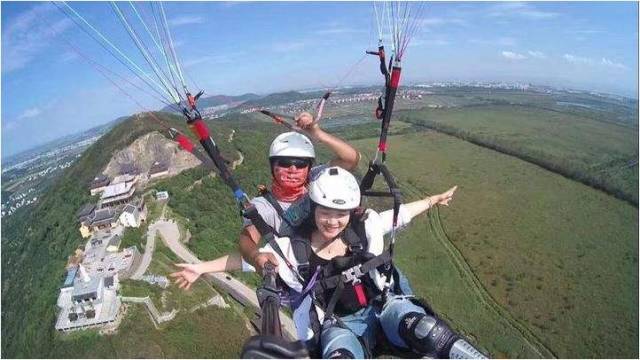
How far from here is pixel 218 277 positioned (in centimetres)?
2591

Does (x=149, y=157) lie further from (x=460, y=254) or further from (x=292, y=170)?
(x=292, y=170)

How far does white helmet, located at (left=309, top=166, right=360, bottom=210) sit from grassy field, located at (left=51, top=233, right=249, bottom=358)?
59.3 feet

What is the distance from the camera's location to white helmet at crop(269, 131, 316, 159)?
12.4 ft

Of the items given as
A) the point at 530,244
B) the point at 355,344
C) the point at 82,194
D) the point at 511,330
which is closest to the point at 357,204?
the point at 355,344

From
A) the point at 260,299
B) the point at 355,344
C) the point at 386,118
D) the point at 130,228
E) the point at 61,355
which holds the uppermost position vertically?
the point at 386,118

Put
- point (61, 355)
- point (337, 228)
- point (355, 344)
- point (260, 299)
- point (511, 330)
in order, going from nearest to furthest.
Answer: point (260, 299), point (355, 344), point (337, 228), point (61, 355), point (511, 330)

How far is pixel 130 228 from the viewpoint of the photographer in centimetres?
2945

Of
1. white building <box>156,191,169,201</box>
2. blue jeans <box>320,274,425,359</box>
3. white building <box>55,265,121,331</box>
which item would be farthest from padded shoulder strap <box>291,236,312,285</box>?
white building <box>156,191,169,201</box>

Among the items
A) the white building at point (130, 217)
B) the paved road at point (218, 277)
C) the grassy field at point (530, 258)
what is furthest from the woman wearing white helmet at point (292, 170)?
the white building at point (130, 217)

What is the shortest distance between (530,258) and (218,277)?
2353 cm

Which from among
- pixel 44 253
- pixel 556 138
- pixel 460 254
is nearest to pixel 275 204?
A: pixel 460 254

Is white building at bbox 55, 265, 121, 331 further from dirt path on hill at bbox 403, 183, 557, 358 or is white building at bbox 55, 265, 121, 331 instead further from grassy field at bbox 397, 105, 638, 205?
grassy field at bbox 397, 105, 638, 205

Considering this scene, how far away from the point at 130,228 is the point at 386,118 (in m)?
28.8

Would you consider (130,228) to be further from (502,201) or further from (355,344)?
(502,201)
